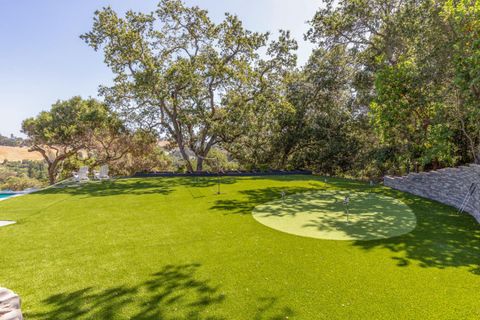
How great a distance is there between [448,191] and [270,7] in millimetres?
10941

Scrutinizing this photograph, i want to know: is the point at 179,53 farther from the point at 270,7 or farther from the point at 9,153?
the point at 9,153

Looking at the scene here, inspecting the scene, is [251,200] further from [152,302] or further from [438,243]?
[152,302]

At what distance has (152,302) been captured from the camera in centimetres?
331

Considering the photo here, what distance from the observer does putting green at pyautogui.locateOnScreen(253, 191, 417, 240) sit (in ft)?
19.1

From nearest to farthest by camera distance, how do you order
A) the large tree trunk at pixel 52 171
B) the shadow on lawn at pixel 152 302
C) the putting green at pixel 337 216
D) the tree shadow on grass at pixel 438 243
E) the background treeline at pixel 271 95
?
1. the shadow on lawn at pixel 152 302
2. the tree shadow on grass at pixel 438 243
3. the putting green at pixel 337 216
4. the background treeline at pixel 271 95
5. the large tree trunk at pixel 52 171

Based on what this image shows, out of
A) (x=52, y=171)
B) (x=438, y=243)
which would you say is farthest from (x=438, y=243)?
(x=52, y=171)

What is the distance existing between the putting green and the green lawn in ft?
1.08

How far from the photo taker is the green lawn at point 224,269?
10.5 ft

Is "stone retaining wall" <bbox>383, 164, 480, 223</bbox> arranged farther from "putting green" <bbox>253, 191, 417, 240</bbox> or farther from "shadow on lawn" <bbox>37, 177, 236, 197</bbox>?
"shadow on lawn" <bbox>37, 177, 236, 197</bbox>

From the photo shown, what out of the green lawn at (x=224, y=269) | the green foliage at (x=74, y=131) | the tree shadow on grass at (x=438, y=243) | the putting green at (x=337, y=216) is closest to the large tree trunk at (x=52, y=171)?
the green foliage at (x=74, y=131)

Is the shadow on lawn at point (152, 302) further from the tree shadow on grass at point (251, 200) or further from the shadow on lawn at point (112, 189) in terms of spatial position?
the shadow on lawn at point (112, 189)

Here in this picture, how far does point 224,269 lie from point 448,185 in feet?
26.6

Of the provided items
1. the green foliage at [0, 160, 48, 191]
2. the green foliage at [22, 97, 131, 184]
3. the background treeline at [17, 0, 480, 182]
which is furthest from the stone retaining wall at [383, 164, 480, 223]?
the green foliage at [0, 160, 48, 191]

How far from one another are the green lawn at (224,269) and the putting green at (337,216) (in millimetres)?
329
